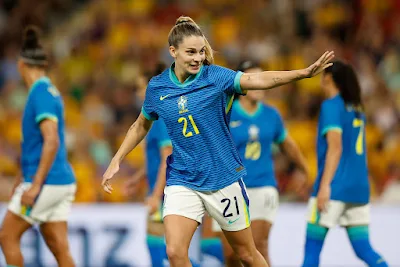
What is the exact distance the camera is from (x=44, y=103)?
25.7ft

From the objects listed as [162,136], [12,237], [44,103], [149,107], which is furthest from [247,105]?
[12,237]

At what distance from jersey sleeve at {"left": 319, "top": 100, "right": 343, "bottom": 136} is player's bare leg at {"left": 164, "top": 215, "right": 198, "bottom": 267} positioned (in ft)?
6.99

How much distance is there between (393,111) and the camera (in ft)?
46.1

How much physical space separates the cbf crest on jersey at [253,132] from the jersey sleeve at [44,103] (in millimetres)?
1877

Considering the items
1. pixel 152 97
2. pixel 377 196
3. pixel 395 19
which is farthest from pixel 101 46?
pixel 152 97

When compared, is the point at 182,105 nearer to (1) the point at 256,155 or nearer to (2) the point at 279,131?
(1) the point at 256,155

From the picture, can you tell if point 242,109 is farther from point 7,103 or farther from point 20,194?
point 7,103

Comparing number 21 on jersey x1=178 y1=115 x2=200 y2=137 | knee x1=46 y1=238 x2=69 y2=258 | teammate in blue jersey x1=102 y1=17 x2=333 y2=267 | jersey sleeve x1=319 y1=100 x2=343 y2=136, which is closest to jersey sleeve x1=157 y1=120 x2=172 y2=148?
knee x1=46 y1=238 x2=69 y2=258

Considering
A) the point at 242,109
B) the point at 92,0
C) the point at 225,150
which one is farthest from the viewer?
the point at 92,0

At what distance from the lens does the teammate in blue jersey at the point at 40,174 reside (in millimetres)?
7766

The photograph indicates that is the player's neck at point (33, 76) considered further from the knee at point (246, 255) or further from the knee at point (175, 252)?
the knee at point (246, 255)

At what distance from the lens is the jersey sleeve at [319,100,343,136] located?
806 cm

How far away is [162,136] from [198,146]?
2131 mm

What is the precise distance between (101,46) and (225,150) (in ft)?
32.9
